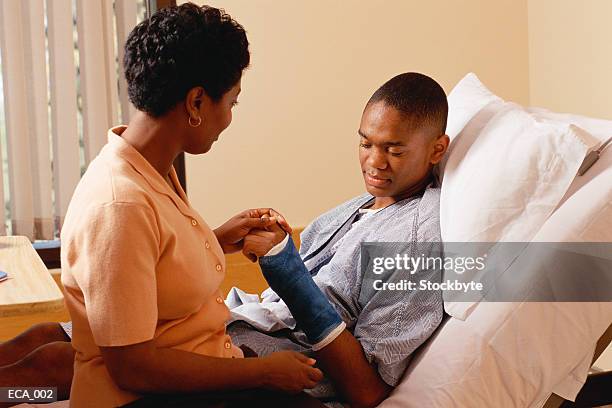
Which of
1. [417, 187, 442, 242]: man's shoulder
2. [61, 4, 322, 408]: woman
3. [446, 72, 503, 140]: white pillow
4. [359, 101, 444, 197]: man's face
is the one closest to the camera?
[61, 4, 322, 408]: woman

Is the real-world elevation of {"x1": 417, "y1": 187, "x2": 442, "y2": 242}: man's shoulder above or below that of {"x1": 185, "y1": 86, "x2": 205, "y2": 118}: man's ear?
below

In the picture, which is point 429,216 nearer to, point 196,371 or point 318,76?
point 196,371

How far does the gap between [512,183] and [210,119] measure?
0.66 m

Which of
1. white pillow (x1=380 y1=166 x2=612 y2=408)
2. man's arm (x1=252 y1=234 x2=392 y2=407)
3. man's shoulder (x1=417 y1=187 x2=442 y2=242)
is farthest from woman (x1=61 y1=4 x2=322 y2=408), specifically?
man's shoulder (x1=417 y1=187 x2=442 y2=242)

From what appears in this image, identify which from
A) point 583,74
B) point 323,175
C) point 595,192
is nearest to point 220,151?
point 323,175

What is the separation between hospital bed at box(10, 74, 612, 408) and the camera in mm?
1691

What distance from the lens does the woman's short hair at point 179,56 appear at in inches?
55.4

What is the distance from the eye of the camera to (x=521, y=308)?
1.71 m

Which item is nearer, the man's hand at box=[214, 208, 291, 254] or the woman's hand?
the woman's hand

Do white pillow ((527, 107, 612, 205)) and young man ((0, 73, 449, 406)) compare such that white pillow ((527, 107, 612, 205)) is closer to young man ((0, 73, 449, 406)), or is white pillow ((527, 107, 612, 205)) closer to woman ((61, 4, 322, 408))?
young man ((0, 73, 449, 406))

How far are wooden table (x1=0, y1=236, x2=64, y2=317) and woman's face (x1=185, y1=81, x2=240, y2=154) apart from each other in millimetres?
330

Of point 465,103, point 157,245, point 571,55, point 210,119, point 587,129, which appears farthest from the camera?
point 571,55

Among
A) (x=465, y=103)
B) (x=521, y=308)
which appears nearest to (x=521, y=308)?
(x=521, y=308)

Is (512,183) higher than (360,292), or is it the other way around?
(512,183)
